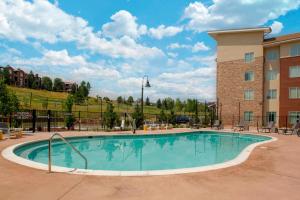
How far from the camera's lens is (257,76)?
3381cm

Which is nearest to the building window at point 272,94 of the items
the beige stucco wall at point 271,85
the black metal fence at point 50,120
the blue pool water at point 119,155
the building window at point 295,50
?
the beige stucco wall at point 271,85

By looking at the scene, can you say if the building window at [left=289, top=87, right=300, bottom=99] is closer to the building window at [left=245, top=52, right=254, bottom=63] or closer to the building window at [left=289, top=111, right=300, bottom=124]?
the building window at [left=289, top=111, right=300, bottom=124]

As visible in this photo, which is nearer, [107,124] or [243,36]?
[107,124]

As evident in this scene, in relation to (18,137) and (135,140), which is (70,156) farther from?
(135,140)

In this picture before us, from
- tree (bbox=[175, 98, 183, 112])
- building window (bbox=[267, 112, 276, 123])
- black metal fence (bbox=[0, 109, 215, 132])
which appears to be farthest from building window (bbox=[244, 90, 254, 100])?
tree (bbox=[175, 98, 183, 112])

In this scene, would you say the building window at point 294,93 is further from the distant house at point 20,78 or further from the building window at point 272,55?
the distant house at point 20,78

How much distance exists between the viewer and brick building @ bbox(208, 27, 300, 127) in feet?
102

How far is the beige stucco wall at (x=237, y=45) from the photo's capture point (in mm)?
33969

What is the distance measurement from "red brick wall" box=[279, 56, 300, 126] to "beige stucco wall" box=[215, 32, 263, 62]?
3.28m

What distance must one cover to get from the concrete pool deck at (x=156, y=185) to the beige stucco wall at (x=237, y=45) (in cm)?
2861

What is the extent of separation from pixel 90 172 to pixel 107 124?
1738cm

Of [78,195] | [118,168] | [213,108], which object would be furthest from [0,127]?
[213,108]

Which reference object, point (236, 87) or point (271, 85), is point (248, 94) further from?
point (271, 85)

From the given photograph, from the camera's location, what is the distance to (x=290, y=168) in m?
8.35
